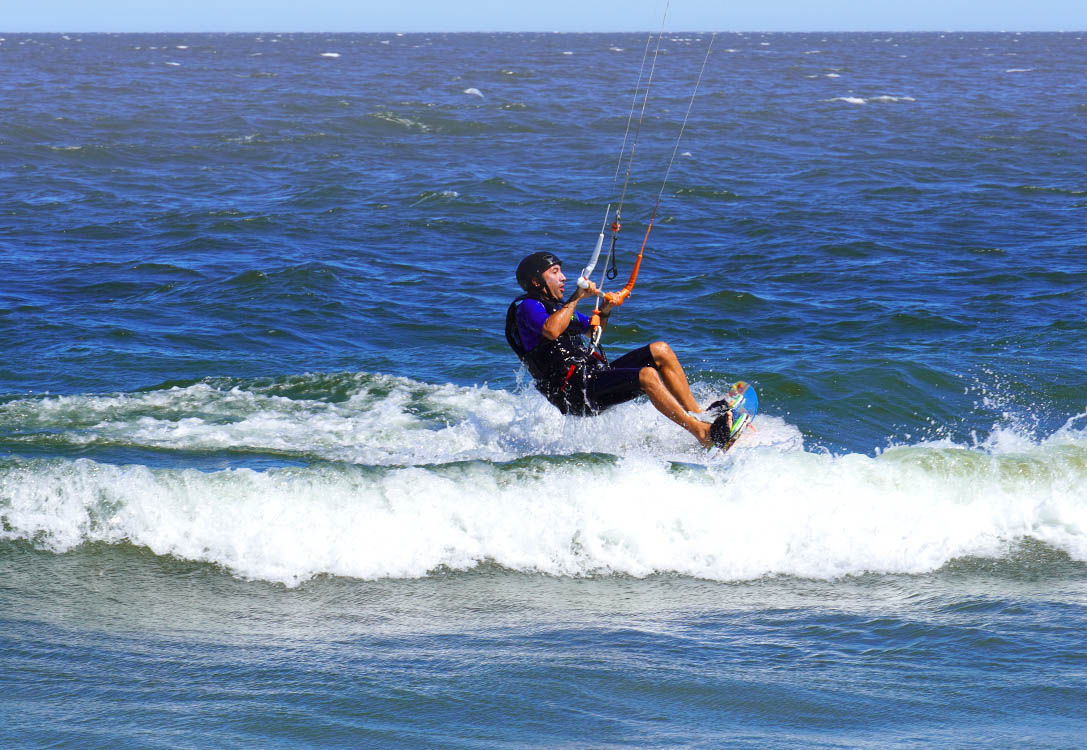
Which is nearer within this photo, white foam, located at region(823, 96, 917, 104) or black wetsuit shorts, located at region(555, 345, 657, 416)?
black wetsuit shorts, located at region(555, 345, 657, 416)

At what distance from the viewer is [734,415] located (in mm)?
8141

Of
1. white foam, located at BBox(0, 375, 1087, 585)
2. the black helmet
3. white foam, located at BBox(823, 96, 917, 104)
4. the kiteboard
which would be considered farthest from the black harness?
white foam, located at BBox(823, 96, 917, 104)

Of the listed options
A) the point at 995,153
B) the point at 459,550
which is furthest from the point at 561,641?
the point at 995,153

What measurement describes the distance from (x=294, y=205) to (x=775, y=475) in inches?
541

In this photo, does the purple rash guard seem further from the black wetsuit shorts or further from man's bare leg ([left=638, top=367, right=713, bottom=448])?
man's bare leg ([left=638, top=367, right=713, bottom=448])

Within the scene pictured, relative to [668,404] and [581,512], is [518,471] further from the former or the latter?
[668,404]

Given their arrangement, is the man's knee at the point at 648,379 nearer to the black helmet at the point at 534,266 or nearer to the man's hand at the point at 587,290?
the man's hand at the point at 587,290

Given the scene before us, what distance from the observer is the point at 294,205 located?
19.3 m

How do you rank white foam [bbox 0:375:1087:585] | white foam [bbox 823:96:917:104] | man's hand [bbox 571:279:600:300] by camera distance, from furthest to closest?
1. white foam [bbox 823:96:917:104]
2. man's hand [bbox 571:279:600:300]
3. white foam [bbox 0:375:1087:585]

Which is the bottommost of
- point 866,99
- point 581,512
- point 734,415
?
point 581,512

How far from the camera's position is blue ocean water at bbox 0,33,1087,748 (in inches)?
187

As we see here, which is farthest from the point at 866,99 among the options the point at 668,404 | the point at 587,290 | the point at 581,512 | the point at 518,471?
the point at 581,512

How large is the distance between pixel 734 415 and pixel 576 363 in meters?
1.15

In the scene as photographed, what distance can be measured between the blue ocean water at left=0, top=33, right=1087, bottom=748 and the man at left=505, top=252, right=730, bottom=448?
0.52 m
